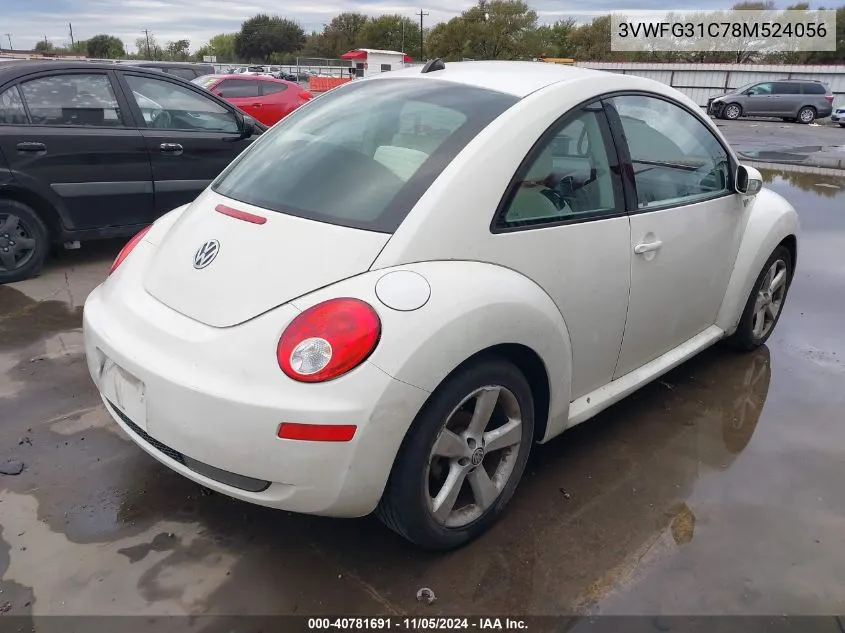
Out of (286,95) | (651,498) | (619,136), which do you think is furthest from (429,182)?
(286,95)

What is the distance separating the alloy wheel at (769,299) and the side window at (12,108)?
5.22 m

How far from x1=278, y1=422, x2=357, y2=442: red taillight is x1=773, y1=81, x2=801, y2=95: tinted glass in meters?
28.0

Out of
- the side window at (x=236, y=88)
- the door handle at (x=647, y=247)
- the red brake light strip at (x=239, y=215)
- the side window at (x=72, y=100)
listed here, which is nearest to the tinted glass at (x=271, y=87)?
the side window at (x=236, y=88)

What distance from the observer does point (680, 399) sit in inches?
143

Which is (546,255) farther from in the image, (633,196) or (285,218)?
(285,218)

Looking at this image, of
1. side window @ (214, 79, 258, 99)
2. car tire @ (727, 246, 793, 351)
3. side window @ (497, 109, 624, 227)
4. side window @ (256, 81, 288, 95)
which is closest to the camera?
side window @ (497, 109, 624, 227)

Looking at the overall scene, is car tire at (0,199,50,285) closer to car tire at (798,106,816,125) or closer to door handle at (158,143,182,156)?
door handle at (158,143,182,156)

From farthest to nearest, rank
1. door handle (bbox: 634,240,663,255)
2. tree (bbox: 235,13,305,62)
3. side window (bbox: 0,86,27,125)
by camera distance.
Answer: tree (bbox: 235,13,305,62)
side window (bbox: 0,86,27,125)
door handle (bbox: 634,240,663,255)

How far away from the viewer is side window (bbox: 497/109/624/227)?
2.42 metres

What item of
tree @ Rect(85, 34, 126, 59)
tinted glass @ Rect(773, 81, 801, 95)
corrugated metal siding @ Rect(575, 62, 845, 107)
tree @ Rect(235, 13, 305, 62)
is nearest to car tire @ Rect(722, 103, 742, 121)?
tinted glass @ Rect(773, 81, 801, 95)

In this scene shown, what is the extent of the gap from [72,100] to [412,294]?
4.50 meters

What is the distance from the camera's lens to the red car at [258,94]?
38.9 ft

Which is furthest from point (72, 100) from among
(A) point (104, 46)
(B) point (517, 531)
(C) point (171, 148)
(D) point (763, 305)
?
(A) point (104, 46)

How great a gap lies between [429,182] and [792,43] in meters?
56.7
